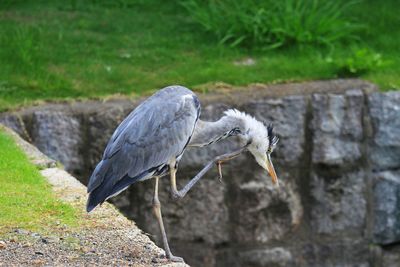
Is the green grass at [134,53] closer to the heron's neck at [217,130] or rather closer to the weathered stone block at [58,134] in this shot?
the weathered stone block at [58,134]

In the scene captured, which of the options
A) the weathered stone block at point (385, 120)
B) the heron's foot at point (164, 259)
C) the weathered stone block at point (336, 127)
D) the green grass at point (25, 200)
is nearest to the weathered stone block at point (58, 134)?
the green grass at point (25, 200)

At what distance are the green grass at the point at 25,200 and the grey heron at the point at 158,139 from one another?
58 centimetres

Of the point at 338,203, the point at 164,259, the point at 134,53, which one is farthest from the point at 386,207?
the point at 164,259

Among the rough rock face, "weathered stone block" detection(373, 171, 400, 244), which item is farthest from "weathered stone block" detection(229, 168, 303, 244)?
"weathered stone block" detection(373, 171, 400, 244)

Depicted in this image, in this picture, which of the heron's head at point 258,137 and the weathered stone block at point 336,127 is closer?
the heron's head at point 258,137

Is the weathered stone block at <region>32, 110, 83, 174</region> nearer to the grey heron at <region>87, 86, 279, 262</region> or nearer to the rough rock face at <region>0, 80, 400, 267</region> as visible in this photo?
the rough rock face at <region>0, 80, 400, 267</region>

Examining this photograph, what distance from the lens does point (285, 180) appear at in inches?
339

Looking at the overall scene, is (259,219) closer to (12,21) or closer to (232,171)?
(232,171)

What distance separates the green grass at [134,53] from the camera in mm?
8961

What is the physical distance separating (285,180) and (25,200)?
9.31 ft

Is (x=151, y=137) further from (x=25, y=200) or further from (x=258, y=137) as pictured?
(x=25, y=200)

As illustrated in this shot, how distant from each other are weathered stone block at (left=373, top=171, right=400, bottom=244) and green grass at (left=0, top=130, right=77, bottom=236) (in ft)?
10.1

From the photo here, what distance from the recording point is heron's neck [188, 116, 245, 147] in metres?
5.88

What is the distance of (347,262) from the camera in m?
8.80
